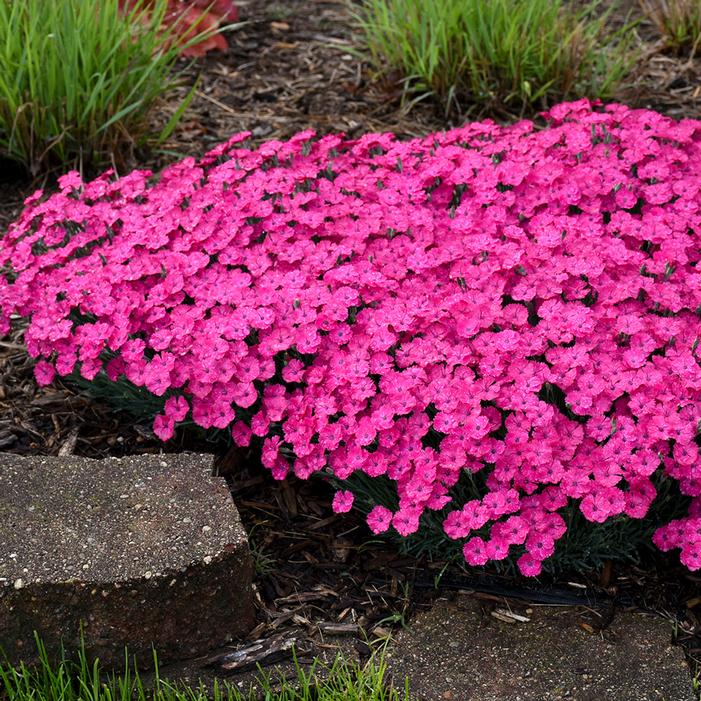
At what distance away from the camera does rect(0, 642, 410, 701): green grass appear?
2289 mm

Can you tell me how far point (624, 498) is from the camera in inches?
93.0

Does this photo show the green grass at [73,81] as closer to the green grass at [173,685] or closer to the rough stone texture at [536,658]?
the green grass at [173,685]

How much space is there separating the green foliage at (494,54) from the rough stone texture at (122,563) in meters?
2.50

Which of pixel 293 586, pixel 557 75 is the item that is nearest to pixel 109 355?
pixel 293 586

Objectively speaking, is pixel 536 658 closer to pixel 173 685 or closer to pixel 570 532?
pixel 570 532

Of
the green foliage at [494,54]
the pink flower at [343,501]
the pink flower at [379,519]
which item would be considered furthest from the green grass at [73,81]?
the pink flower at [379,519]

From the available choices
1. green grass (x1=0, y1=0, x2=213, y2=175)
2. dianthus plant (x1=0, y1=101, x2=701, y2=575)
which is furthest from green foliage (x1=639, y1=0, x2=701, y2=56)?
green grass (x1=0, y1=0, x2=213, y2=175)

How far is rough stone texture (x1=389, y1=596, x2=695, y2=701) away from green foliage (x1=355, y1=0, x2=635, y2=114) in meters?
2.49

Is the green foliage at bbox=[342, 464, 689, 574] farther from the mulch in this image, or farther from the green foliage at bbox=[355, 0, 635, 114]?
the green foliage at bbox=[355, 0, 635, 114]

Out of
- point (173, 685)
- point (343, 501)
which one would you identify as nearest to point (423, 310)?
point (343, 501)

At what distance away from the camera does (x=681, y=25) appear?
494 centimetres

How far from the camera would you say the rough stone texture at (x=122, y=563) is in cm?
231

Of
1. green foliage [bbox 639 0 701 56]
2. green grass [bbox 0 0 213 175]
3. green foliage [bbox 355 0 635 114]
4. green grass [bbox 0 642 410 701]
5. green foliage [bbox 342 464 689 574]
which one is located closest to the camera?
green grass [bbox 0 642 410 701]

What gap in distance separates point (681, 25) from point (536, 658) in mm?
→ 3637
